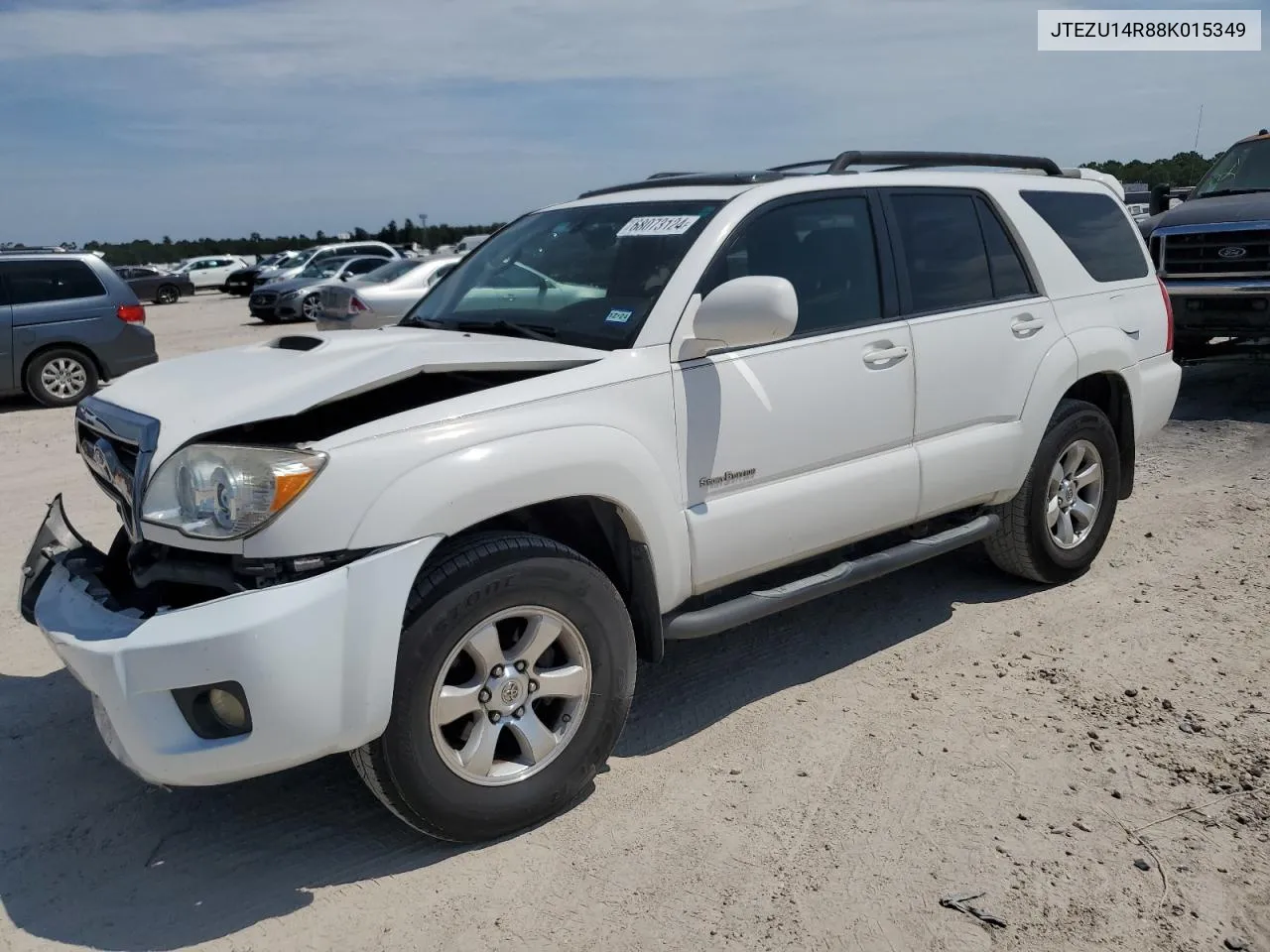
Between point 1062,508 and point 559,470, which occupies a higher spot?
point 559,470

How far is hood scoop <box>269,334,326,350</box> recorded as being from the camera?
3627 millimetres

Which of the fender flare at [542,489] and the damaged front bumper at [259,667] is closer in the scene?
the damaged front bumper at [259,667]

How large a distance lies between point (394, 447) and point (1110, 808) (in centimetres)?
238

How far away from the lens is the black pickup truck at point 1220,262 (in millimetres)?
9234

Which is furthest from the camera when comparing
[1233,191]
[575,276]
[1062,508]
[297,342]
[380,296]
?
[380,296]

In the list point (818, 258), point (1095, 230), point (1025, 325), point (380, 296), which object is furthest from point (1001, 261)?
point (380, 296)

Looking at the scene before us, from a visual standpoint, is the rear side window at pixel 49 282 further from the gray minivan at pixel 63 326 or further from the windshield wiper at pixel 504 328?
the windshield wiper at pixel 504 328

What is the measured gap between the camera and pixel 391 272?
49.0 feet

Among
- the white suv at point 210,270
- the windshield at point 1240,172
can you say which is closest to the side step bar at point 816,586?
the windshield at point 1240,172

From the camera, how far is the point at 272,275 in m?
33.2

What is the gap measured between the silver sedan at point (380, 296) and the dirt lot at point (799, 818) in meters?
8.98

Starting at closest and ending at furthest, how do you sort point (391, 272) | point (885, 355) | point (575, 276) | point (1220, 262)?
1. point (575, 276)
2. point (885, 355)
3. point (1220, 262)
4. point (391, 272)

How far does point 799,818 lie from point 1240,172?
973 centimetres

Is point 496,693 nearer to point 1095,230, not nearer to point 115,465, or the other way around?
point 115,465
